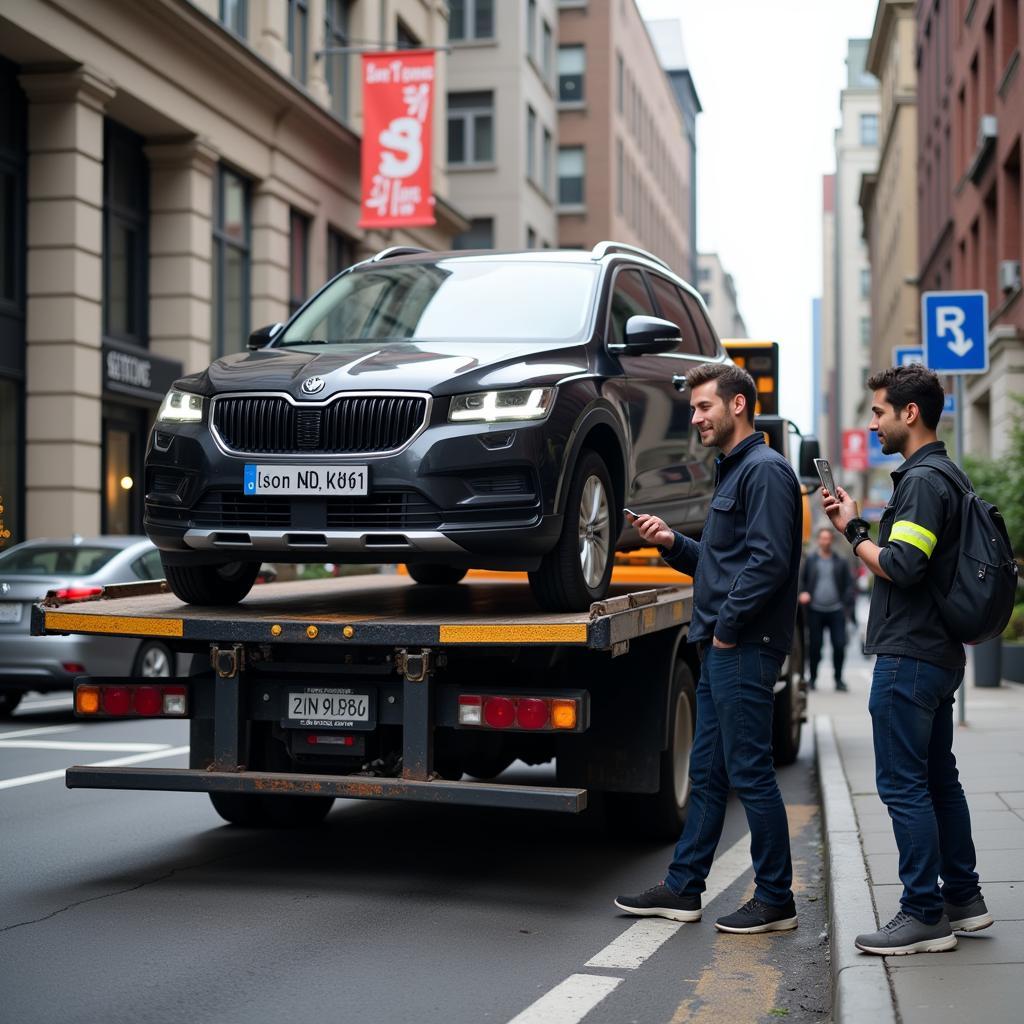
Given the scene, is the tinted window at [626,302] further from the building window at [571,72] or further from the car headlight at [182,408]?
the building window at [571,72]

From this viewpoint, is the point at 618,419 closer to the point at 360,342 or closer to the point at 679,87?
A: the point at 360,342

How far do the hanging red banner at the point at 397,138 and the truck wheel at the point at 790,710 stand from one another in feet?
58.0

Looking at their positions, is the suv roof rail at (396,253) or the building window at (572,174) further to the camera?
the building window at (572,174)

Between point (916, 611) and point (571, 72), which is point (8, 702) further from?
point (571, 72)

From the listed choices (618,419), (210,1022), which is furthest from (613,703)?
(210,1022)

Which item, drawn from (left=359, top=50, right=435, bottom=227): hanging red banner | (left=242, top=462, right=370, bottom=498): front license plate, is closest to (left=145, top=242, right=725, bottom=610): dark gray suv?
(left=242, top=462, right=370, bottom=498): front license plate

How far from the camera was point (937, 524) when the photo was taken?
5.32 m

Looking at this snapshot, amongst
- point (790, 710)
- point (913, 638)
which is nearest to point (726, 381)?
point (913, 638)

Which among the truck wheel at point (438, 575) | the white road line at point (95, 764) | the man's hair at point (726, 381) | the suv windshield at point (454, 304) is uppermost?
the suv windshield at point (454, 304)

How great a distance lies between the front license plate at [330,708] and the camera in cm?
654

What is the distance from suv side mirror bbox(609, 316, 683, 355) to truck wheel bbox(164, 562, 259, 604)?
2071 millimetres

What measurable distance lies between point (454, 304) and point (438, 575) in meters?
2.04

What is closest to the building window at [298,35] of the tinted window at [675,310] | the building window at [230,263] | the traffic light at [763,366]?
the building window at [230,263]

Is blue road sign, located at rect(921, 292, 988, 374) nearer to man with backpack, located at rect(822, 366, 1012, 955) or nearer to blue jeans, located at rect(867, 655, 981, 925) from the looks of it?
man with backpack, located at rect(822, 366, 1012, 955)
